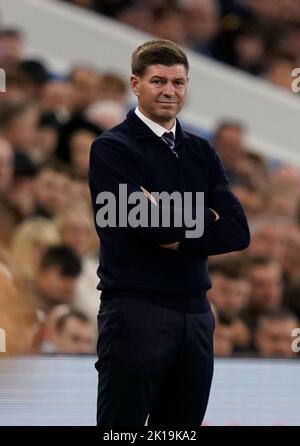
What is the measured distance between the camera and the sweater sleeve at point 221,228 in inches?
96.1

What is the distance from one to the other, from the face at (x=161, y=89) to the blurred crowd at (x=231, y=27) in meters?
2.95

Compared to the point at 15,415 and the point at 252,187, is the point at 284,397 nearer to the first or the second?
the point at 15,415

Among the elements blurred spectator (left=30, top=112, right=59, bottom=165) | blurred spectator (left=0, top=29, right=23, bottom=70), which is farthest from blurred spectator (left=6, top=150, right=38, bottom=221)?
blurred spectator (left=0, top=29, right=23, bottom=70)

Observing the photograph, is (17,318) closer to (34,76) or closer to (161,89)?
(34,76)

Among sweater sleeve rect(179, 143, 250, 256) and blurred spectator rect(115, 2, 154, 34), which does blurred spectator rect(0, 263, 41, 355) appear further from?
sweater sleeve rect(179, 143, 250, 256)

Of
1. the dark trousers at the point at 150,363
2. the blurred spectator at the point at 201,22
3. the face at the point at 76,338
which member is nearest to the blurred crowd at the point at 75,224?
the face at the point at 76,338

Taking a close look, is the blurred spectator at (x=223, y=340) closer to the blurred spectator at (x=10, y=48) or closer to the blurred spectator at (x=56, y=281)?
the blurred spectator at (x=56, y=281)

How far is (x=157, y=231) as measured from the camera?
2383mm

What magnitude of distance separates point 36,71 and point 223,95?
106cm

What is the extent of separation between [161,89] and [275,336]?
8.41 feet

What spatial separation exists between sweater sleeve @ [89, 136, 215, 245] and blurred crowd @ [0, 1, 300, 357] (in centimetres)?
203

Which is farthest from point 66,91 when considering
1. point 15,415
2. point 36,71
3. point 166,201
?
point 166,201

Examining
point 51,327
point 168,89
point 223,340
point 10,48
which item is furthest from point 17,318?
point 168,89

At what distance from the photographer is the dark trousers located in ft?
7.88
